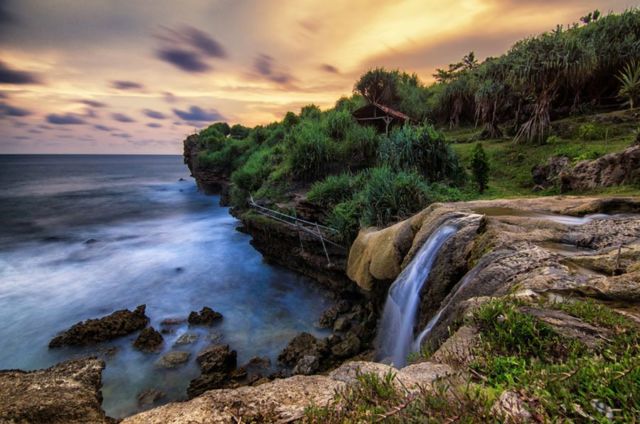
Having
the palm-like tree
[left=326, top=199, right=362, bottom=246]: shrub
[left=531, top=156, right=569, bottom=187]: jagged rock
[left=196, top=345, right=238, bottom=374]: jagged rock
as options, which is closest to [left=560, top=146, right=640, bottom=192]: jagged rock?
[left=531, top=156, right=569, bottom=187]: jagged rock

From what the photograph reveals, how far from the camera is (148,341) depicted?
8930mm

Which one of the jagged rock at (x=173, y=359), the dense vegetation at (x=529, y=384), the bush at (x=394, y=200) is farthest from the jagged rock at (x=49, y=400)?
the bush at (x=394, y=200)

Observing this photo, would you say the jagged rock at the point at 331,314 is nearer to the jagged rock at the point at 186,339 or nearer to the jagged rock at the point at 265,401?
the jagged rock at the point at 186,339

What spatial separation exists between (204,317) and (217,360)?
2623 mm

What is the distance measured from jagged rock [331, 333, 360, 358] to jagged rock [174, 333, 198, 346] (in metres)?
4.35

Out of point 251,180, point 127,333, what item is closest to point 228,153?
point 251,180

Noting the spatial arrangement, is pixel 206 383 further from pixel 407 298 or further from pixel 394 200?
pixel 394 200

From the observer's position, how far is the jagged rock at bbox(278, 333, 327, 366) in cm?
795

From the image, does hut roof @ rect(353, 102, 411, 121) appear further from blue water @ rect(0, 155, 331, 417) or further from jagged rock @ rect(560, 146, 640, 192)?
jagged rock @ rect(560, 146, 640, 192)

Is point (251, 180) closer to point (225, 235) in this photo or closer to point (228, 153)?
point (225, 235)

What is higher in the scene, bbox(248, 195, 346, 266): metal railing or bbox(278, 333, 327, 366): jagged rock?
bbox(248, 195, 346, 266): metal railing

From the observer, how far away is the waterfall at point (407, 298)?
581cm

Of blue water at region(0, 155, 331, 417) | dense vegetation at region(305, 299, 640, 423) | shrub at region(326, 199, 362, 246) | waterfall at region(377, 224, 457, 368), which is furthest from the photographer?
shrub at region(326, 199, 362, 246)

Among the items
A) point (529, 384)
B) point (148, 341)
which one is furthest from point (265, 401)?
point (148, 341)
